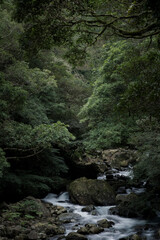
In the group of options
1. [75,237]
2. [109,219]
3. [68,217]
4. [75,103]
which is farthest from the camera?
[75,103]

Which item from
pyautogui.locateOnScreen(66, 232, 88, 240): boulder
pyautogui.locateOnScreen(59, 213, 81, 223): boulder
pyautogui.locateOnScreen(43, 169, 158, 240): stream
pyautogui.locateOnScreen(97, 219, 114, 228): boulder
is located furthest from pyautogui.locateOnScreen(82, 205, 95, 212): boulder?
pyautogui.locateOnScreen(66, 232, 88, 240): boulder

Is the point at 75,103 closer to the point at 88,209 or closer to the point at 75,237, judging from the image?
the point at 88,209

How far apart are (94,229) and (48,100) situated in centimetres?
1025

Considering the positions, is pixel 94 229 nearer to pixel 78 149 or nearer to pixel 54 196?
pixel 54 196

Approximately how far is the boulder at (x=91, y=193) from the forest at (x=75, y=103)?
11 centimetres

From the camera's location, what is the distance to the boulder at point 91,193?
10227 mm

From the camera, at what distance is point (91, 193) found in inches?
412

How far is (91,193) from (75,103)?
9.47m

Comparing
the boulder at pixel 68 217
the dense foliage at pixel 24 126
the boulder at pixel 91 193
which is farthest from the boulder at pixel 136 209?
the dense foliage at pixel 24 126

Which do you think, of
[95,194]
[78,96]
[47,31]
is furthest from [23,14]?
[78,96]

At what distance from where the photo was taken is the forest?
15.6 ft

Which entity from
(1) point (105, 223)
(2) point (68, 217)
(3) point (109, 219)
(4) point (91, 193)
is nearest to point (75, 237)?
(1) point (105, 223)

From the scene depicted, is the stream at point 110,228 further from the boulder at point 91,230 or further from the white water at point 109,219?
the boulder at point 91,230

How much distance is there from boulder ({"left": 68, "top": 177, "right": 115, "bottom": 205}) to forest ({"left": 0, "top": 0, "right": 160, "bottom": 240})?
106 mm
